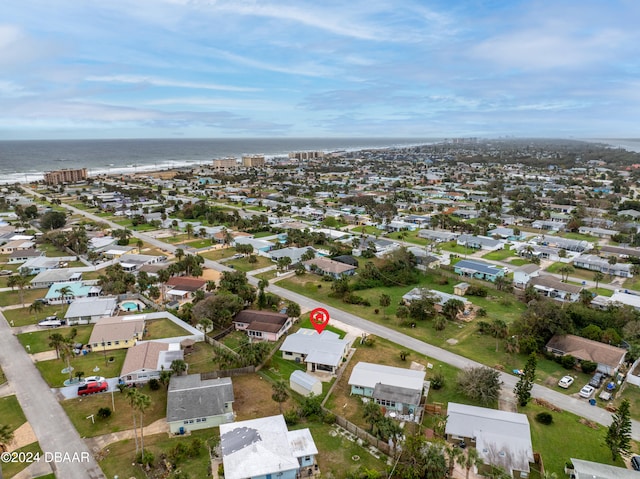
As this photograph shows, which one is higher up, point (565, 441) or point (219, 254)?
point (219, 254)

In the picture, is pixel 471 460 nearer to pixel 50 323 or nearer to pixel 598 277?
pixel 50 323

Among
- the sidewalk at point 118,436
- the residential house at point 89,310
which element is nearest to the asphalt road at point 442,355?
the residential house at point 89,310

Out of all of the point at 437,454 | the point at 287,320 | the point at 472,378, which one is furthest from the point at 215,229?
the point at 437,454

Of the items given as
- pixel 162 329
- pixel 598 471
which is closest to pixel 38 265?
pixel 162 329

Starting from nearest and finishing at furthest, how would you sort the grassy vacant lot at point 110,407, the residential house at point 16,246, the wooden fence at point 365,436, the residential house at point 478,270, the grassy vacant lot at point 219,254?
the wooden fence at point 365,436 < the grassy vacant lot at point 110,407 < the residential house at point 478,270 < the grassy vacant lot at point 219,254 < the residential house at point 16,246

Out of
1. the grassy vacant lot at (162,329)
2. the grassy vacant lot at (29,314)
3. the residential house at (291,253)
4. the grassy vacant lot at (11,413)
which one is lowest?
the grassy vacant lot at (162,329)

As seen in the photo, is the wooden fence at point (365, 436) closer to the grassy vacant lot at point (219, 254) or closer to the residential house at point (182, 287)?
the residential house at point (182, 287)

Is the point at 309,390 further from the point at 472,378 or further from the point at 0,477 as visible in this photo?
the point at 0,477
